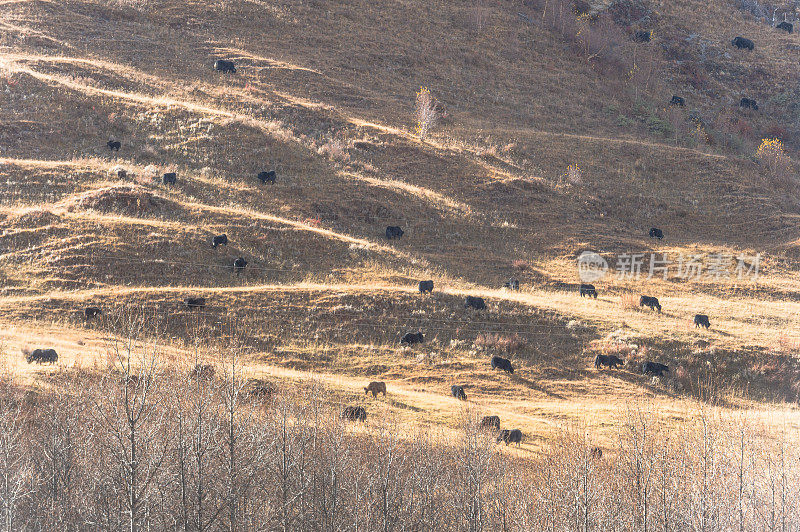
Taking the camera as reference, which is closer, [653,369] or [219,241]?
[653,369]

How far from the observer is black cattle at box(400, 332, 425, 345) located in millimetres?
44000

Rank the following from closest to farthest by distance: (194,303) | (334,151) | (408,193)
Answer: (194,303) < (408,193) < (334,151)

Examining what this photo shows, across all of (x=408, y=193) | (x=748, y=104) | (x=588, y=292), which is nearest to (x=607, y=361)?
(x=588, y=292)

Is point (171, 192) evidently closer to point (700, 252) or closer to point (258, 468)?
point (258, 468)

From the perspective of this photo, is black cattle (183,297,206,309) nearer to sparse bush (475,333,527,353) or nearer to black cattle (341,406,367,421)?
black cattle (341,406,367,421)

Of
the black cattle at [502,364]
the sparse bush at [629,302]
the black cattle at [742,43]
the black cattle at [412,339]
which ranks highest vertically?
the black cattle at [742,43]

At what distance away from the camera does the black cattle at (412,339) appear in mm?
44000

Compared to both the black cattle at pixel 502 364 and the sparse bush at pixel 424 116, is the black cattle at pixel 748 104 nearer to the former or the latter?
the sparse bush at pixel 424 116

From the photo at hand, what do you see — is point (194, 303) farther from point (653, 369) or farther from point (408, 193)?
point (653, 369)

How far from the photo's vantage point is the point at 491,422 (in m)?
32.6

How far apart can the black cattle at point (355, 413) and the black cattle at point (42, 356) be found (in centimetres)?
1475

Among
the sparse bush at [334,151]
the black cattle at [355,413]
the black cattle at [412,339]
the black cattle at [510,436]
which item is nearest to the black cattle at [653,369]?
the black cattle at [510,436]

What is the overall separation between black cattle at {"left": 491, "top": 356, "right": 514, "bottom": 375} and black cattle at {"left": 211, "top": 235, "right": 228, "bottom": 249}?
22.9 metres

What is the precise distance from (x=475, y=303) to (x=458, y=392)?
11268 mm
